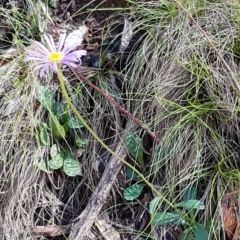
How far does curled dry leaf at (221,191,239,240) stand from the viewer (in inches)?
64.3

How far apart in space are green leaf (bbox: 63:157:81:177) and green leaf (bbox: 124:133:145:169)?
172mm

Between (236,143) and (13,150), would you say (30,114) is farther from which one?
(236,143)

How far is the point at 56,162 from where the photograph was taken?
1.79 m

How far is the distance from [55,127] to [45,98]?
103 mm

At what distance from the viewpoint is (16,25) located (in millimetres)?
1965

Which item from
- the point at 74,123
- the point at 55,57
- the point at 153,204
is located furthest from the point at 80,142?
the point at 55,57

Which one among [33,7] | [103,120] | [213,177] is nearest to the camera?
[213,177]

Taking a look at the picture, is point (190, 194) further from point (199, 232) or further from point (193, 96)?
point (193, 96)

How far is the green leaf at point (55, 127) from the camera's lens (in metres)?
1.78

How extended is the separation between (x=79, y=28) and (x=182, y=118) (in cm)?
56

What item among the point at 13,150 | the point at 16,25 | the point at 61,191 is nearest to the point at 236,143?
the point at 61,191

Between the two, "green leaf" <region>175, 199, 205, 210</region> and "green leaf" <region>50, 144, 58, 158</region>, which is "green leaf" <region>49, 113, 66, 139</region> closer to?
"green leaf" <region>50, 144, 58, 158</region>

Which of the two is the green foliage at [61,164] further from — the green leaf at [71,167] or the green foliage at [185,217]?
Result: the green foliage at [185,217]

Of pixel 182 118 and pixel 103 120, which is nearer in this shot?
pixel 182 118
